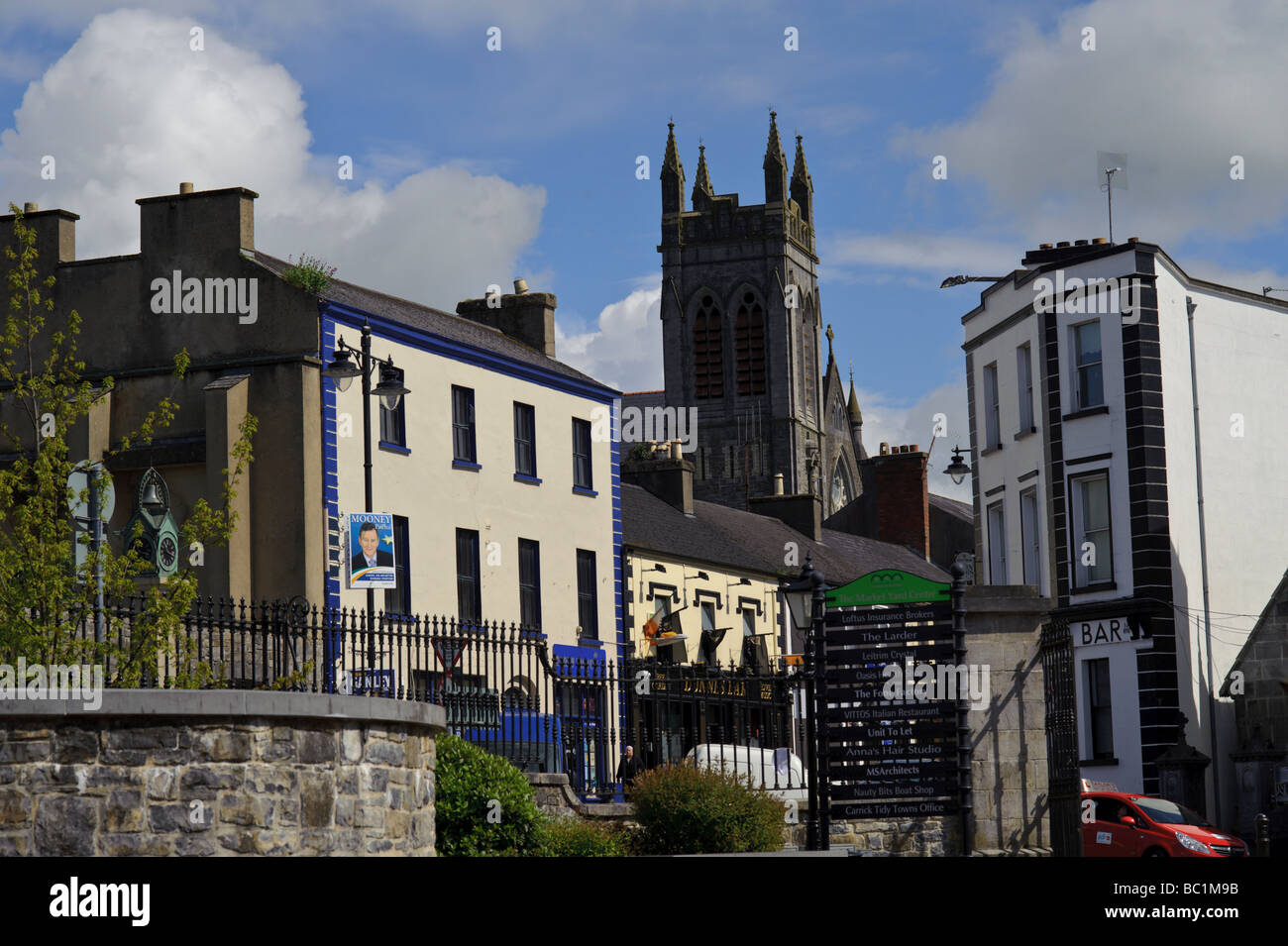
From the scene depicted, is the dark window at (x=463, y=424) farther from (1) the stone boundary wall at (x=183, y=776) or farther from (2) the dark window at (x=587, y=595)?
(1) the stone boundary wall at (x=183, y=776)


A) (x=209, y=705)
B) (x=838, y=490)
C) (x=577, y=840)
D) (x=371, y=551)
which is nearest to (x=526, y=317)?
(x=371, y=551)

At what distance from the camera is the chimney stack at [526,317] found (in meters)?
43.2

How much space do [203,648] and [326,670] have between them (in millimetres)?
2626

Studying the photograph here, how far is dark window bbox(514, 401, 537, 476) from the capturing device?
126ft

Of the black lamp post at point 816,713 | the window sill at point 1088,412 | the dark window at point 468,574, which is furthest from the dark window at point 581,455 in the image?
the black lamp post at point 816,713

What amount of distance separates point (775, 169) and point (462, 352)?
7904cm

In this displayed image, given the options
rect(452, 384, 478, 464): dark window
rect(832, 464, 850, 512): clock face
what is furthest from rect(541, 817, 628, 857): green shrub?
rect(832, 464, 850, 512): clock face

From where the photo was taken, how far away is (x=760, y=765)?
64.7ft

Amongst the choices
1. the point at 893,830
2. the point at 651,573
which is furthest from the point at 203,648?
the point at 651,573

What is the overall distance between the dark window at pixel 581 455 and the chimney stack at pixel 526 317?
2.95 meters

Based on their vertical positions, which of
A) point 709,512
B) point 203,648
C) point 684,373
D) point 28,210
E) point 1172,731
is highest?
point 684,373

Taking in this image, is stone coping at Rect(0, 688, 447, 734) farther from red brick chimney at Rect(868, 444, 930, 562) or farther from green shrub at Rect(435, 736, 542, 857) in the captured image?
red brick chimney at Rect(868, 444, 930, 562)

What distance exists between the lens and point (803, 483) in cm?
10788
